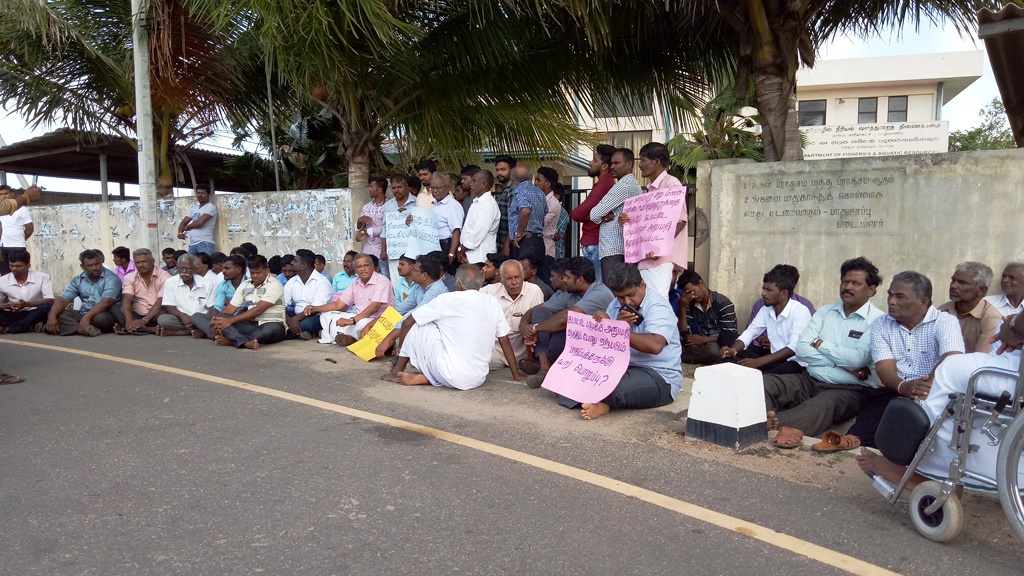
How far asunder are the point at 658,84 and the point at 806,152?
21.0 m

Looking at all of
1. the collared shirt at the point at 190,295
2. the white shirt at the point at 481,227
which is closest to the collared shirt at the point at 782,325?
the white shirt at the point at 481,227

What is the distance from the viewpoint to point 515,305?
7.37 m

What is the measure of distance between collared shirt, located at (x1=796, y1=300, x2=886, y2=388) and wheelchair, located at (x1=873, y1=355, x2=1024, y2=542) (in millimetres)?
1788

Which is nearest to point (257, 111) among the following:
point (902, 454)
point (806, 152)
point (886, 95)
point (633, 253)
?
point (633, 253)

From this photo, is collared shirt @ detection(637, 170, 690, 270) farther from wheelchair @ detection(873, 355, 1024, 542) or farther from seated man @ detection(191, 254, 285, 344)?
seated man @ detection(191, 254, 285, 344)

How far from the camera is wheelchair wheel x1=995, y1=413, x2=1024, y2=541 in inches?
120

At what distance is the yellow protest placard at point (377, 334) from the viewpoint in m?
7.77

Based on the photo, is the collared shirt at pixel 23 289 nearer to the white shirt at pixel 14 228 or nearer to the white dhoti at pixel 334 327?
the white shirt at pixel 14 228

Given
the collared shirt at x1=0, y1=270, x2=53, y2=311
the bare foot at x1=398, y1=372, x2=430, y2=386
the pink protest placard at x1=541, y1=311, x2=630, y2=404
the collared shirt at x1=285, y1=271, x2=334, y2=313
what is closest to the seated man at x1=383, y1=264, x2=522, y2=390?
the bare foot at x1=398, y1=372, x2=430, y2=386

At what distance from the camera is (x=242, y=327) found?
879cm

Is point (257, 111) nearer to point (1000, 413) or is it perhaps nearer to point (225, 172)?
point (225, 172)

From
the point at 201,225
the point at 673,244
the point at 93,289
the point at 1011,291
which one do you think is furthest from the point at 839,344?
the point at 201,225

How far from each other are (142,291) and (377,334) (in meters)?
4.17

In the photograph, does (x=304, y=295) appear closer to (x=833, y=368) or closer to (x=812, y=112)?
(x=833, y=368)
